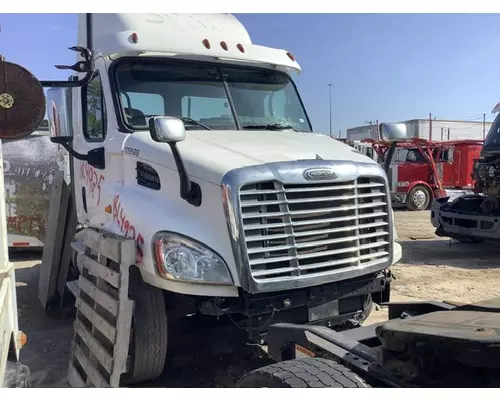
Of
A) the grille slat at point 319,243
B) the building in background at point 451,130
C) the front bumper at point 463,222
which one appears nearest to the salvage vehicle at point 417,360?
the grille slat at point 319,243

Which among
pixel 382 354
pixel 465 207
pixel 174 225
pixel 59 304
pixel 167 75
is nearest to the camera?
pixel 382 354

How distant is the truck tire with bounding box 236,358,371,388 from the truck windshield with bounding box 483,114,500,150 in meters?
8.91

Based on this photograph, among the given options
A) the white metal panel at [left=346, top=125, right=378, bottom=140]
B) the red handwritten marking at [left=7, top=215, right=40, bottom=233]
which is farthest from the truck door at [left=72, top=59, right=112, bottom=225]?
the white metal panel at [left=346, top=125, right=378, bottom=140]

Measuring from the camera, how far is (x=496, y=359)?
2348 mm

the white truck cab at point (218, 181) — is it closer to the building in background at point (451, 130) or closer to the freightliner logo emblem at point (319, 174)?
the freightliner logo emblem at point (319, 174)

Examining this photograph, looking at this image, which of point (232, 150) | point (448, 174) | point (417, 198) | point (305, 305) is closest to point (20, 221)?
point (232, 150)

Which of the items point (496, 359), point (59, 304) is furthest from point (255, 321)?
point (59, 304)

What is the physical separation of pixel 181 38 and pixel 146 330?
2.58 m

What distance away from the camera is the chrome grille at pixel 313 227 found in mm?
3676

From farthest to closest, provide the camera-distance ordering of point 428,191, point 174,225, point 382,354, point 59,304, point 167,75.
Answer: point 428,191 < point 59,304 < point 167,75 < point 174,225 < point 382,354

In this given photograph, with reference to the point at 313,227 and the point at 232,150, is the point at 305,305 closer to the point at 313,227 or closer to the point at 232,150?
the point at 313,227

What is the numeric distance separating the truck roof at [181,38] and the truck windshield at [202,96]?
0.13m

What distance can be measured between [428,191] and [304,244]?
603 inches
